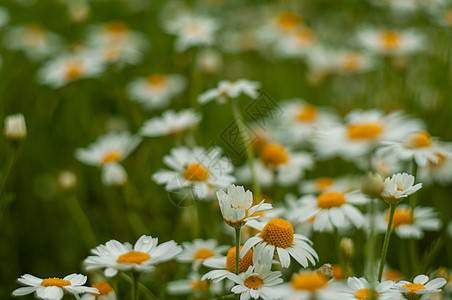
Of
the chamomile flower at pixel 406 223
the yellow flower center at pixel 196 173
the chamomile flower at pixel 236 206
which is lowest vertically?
the chamomile flower at pixel 406 223

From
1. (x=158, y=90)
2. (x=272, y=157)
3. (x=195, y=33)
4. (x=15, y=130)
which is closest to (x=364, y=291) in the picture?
(x=272, y=157)

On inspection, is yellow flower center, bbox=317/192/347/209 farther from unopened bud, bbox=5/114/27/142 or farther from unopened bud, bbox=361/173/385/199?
unopened bud, bbox=5/114/27/142

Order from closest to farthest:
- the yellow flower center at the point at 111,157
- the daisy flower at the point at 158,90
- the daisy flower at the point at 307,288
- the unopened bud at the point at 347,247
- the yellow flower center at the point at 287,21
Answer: the daisy flower at the point at 307,288 → the unopened bud at the point at 347,247 → the yellow flower center at the point at 111,157 → the daisy flower at the point at 158,90 → the yellow flower center at the point at 287,21

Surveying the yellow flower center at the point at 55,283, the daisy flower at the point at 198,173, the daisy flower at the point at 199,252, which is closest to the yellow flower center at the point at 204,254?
the daisy flower at the point at 199,252

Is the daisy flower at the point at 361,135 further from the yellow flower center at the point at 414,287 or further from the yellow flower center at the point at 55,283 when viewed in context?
the yellow flower center at the point at 55,283

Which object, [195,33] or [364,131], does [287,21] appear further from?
[364,131]
